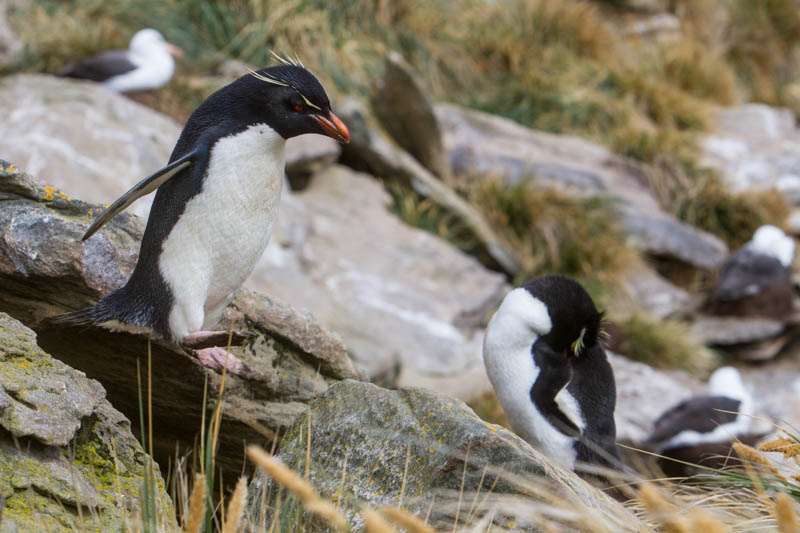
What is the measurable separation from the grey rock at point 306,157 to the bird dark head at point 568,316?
503 centimetres

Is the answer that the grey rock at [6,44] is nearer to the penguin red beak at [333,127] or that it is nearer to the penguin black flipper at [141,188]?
the penguin black flipper at [141,188]

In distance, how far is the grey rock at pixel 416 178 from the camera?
9.40 m

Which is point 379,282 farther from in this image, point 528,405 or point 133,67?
point 528,405

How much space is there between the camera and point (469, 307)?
8.14 meters

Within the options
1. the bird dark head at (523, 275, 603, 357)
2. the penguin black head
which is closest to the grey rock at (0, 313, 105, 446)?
the penguin black head

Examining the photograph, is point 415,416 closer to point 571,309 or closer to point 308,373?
point 308,373

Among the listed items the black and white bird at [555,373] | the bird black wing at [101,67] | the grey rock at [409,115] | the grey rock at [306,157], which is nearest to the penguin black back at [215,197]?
the black and white bird at [555,373]

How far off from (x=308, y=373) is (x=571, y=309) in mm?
1196

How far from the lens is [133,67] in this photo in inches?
323

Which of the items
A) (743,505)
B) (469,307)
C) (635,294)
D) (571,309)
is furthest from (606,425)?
(635,294)

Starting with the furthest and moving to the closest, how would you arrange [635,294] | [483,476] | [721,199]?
[721,199], [635,294], [483,476]

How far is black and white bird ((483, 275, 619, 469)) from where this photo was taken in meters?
3.75

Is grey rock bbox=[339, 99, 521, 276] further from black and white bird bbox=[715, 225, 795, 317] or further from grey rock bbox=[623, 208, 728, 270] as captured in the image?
black and white bird bbox=[715, 225, 795, 317]

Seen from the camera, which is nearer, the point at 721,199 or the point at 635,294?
the point at 635,294
